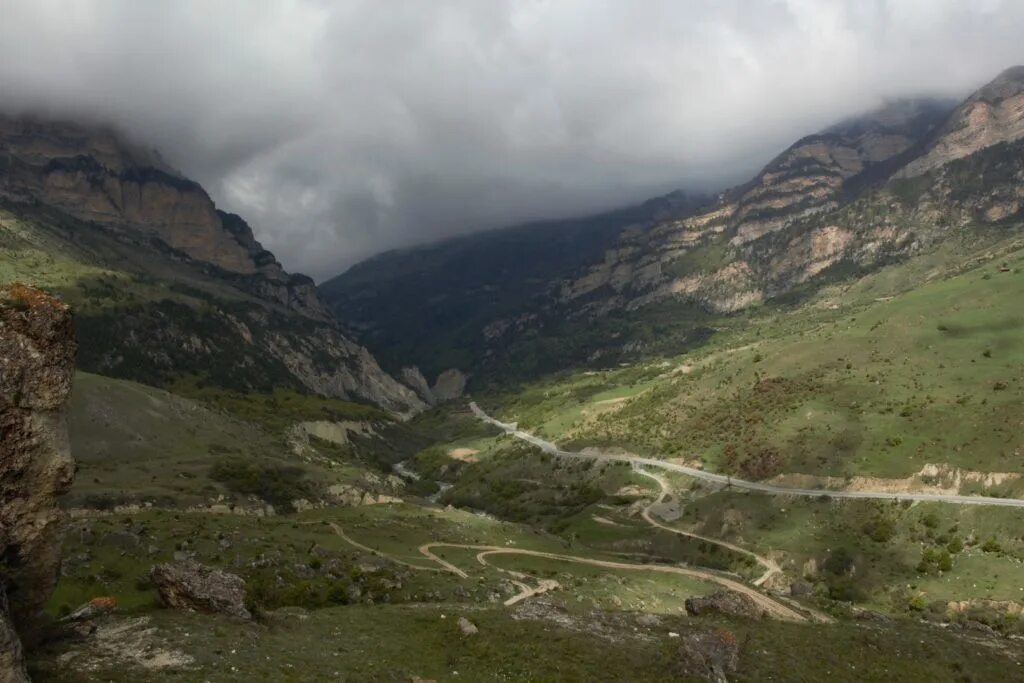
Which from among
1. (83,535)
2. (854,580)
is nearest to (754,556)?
(854,580)

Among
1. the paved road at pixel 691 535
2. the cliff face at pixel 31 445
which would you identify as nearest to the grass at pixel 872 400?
the paved road at pixel 691 535

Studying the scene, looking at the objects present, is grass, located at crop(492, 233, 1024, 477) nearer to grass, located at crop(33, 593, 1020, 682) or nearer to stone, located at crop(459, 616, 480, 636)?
grass, located at crop(33, 593, 1020, 682)

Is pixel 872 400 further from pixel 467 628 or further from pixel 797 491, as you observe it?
pixel 467 628

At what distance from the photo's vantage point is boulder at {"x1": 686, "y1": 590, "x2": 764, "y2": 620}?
45800mm

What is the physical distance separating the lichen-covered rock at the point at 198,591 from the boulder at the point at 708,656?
21755 mm

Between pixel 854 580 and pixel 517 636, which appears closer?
pixel 517 636

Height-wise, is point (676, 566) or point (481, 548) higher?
point (481, 548)

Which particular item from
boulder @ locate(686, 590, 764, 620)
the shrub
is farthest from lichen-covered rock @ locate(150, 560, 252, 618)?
the shrub

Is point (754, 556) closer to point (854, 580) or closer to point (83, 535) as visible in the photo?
point (854, 580)

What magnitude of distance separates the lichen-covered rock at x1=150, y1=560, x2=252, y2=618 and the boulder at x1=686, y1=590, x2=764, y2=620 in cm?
3046

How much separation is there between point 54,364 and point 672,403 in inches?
6720

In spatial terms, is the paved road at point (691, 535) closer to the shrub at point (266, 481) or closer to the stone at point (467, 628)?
the stone at point (467, 628)

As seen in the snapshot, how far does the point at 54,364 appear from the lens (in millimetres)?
24266

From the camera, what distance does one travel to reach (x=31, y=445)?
23.3m
